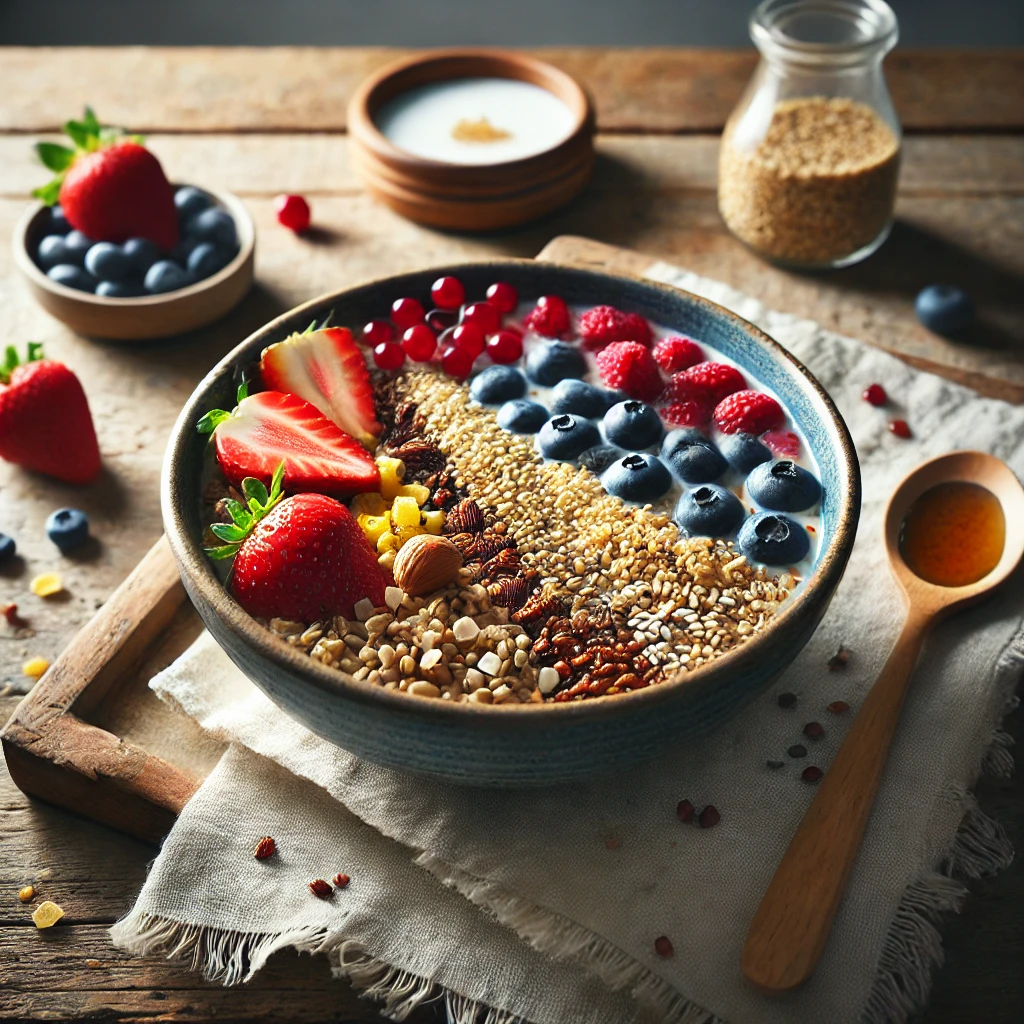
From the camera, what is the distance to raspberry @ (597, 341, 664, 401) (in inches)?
46.7

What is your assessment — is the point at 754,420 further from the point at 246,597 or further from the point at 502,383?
the point at 246,597

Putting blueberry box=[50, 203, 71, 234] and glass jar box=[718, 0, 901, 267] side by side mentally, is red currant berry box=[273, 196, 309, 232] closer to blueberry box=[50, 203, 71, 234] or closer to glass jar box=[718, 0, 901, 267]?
blueberry box=[50, 203, 71, 234]

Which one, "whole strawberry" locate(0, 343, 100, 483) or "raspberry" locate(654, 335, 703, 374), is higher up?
"raspberry" locate(654, 335, 703, 374)

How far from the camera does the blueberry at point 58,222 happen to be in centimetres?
160

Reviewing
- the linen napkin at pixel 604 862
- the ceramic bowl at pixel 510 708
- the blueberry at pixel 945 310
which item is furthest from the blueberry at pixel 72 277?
the blueberry at pixel 945 310

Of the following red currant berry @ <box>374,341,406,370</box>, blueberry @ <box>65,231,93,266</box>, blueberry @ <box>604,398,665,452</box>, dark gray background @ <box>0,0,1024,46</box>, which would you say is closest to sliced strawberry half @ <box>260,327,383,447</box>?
red currant berry @ <box>374,341,406,370</box>

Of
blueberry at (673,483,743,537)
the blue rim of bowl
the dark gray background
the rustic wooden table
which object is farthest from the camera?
the dark gray background

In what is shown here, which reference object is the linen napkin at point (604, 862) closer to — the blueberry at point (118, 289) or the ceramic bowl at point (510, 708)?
the ceramic bowl at point (510, 708)

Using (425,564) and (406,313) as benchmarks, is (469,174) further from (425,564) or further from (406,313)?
(425,564)

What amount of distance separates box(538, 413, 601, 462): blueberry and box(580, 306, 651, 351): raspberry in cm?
13

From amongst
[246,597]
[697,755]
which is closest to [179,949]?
[246,597]

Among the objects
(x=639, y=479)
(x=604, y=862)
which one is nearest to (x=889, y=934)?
(x=604, y=862)

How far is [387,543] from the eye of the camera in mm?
1035

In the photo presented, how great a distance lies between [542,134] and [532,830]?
118 centimetres
